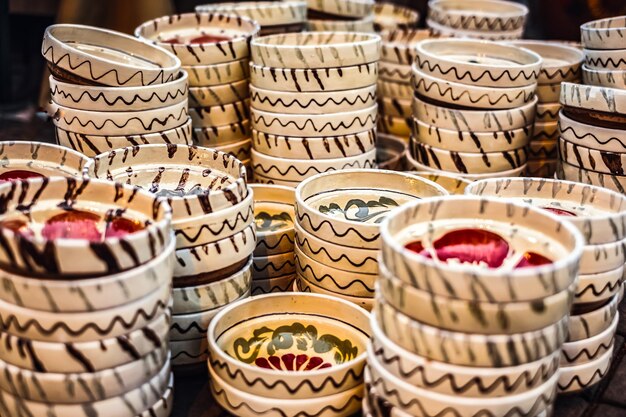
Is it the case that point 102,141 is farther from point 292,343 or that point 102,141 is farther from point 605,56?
point 605,56

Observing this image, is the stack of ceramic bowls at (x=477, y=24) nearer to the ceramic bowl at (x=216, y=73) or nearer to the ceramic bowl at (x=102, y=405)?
the ceramic bowl at (x=216, y=73)

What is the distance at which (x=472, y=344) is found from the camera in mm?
1109

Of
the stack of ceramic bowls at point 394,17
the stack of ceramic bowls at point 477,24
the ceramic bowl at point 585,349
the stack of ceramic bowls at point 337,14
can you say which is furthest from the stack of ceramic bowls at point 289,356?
the stack of ceramic bowls at point 394,17

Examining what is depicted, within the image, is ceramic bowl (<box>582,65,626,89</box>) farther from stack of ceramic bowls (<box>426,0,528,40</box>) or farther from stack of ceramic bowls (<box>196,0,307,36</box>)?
stack of ceramic bowls (<box>196,0,307,36</box>)

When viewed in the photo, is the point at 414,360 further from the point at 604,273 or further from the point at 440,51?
the point at 440,51

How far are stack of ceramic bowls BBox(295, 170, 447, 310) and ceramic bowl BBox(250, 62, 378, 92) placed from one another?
22 cm

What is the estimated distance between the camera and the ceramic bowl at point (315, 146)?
73.5 inches

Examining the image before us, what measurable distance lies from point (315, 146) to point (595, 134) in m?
0.63

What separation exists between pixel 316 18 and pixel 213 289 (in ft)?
4.32

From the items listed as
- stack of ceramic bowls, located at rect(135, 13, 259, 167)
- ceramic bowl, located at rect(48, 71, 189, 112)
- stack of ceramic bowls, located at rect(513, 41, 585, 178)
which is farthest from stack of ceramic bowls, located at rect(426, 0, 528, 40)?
ceramic bowl, located at rect(48, 71, 189, 112)

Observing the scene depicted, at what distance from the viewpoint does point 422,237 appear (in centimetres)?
128

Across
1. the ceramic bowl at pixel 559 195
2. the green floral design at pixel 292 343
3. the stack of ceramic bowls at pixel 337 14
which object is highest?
the stack of ceramic bowls at pixel 337 14

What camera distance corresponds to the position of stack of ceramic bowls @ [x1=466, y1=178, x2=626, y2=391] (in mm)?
1354

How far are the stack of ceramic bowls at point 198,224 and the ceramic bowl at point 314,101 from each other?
0.89 feet
